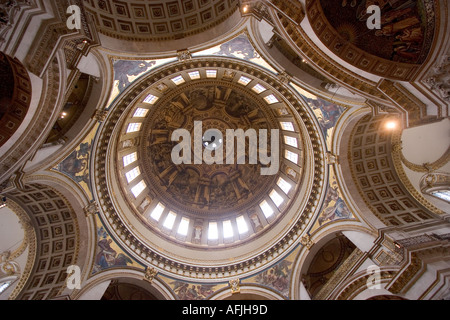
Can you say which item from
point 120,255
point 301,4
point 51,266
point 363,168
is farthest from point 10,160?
point 363,168

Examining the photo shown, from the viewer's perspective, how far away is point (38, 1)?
758 cm

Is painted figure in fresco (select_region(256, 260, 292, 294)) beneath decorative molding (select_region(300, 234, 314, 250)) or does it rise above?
beneath

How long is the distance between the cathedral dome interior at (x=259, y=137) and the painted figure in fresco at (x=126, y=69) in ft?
0.23

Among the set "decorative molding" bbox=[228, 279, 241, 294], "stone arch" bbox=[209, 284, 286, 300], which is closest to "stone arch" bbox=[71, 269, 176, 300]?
"stone arch" bbox=[209, 284, 286, 300]

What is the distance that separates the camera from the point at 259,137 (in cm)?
2433

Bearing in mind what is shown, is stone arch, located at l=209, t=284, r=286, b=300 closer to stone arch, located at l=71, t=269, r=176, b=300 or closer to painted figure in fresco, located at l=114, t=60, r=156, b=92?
stone arch, located at l=71, t=269, r=176, b=300

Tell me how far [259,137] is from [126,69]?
14150 mm

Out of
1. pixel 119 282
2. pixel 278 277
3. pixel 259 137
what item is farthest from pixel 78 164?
pixel 259 137

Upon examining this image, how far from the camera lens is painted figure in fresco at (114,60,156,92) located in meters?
12.7

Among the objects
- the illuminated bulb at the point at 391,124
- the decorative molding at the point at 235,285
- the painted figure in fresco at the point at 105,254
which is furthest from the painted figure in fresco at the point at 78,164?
the illuminated bulb at the point at 391,124

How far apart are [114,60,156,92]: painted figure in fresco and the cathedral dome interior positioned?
0.07 m

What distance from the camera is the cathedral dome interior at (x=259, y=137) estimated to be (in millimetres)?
9078

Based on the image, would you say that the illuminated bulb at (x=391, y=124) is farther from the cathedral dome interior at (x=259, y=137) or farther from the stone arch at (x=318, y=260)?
the stone arch at (x=318, y=260)

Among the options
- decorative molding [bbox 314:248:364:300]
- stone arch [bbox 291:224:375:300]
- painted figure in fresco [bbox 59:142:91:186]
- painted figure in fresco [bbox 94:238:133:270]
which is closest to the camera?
decorative molding [bbox 314:248:364:300]
